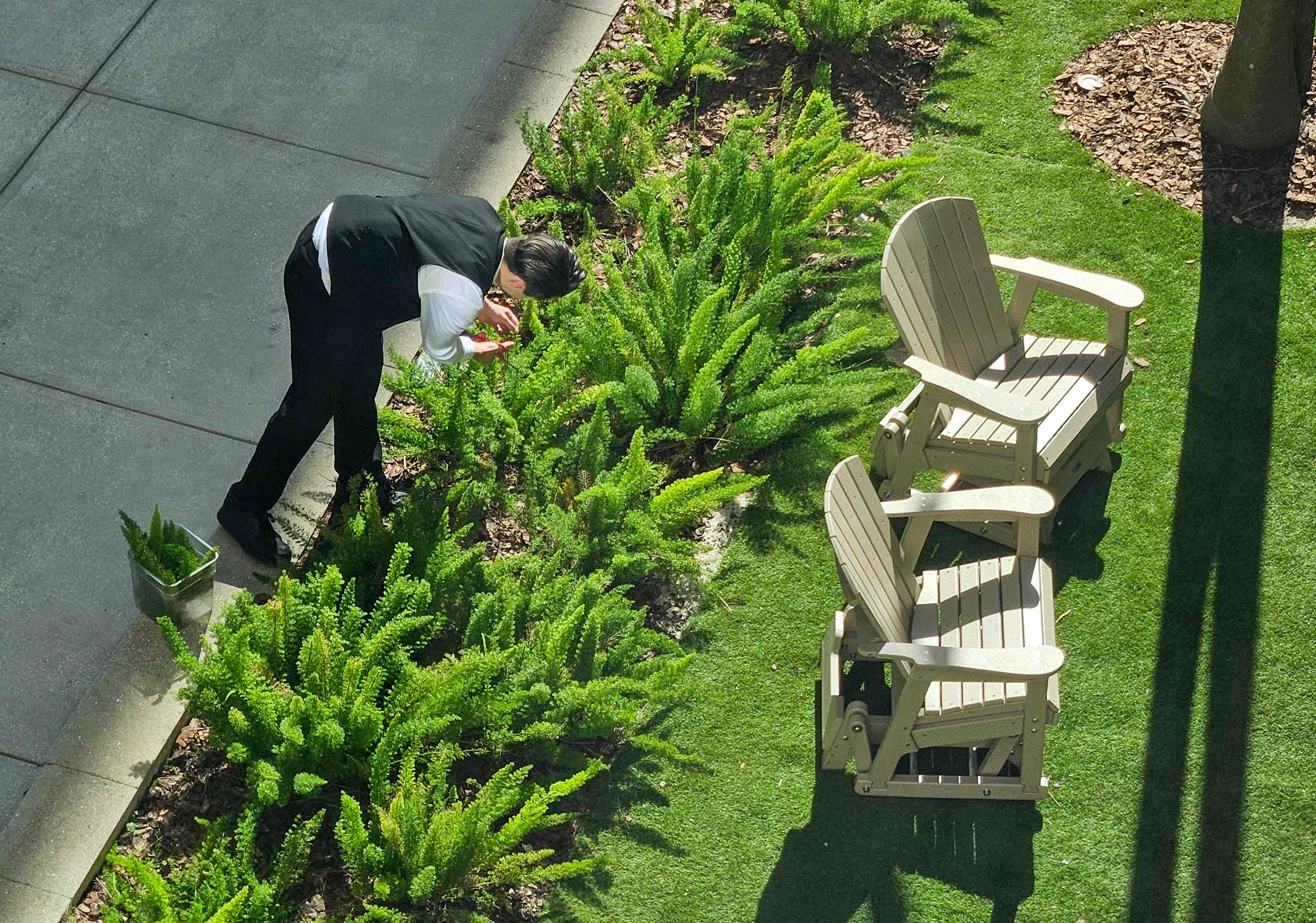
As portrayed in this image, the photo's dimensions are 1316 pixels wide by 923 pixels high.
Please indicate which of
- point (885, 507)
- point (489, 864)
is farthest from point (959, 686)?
point (489, 864)

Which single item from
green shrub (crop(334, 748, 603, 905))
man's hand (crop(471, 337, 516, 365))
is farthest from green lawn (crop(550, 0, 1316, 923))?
man's hand (crop(471, 337, 516, 365))

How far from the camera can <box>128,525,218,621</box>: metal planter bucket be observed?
4.72 m

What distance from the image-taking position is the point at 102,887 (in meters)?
4.53

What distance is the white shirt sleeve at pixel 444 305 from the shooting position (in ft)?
15.0

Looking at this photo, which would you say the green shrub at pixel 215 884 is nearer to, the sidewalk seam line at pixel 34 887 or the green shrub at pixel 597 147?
the sidewalk seam line at pixel 34 887

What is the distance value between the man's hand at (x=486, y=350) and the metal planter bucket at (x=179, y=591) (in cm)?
117

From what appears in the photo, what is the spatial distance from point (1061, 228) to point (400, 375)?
129 inches

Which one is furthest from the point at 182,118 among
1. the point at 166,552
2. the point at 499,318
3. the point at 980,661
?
the point at 980,661

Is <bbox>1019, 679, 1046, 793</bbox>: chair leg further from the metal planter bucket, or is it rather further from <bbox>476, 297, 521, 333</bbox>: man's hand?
the metal planter bucket

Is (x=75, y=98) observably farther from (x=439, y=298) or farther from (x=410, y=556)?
(x=410, y=556)

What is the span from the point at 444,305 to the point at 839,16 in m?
3.64

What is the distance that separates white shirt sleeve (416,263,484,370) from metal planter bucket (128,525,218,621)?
1.11 metres

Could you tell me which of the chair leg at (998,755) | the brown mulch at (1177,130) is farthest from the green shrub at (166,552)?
the brown mulch at (1177,130)

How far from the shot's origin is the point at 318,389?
4.85 meters
